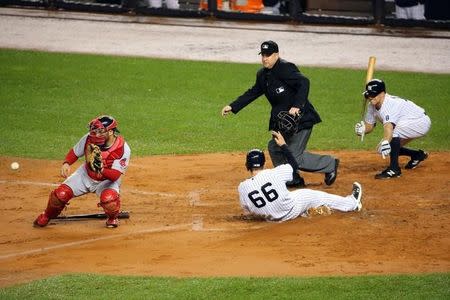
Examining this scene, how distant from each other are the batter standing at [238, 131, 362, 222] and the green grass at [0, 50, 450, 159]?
4125 millimetres

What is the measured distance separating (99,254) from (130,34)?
14.3m

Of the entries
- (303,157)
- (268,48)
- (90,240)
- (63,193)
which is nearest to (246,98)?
(268,48)

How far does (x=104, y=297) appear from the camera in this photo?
927 cm

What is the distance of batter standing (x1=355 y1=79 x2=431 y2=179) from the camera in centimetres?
1322

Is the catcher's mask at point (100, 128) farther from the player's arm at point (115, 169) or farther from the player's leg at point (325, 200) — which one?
the player's leg at point (325, 200)

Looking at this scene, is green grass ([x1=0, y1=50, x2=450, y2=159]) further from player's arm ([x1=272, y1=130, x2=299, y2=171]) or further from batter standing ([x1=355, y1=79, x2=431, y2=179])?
player's arm ([x1=272, y1=130, x2=299, y2=171])

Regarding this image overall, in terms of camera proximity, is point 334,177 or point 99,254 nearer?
point 99,254

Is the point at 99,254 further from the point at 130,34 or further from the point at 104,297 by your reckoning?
the point at 130,34

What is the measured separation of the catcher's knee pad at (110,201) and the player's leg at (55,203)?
39 cm

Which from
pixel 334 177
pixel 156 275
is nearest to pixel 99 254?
pixel 156 275

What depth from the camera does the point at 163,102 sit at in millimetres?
18922

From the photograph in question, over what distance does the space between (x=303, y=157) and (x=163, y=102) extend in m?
6.35

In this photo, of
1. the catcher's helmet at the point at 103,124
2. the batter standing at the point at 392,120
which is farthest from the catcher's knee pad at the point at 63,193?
the batter standing at the point at 392,120

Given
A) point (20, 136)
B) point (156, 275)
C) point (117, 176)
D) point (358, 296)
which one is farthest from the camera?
point (20, 136)
